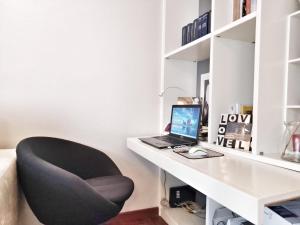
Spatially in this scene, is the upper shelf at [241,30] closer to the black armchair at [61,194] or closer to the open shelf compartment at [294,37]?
the open shelf compartment at [294,37]

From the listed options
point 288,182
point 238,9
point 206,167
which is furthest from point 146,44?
point 288,182

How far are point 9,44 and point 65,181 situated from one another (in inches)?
46.9

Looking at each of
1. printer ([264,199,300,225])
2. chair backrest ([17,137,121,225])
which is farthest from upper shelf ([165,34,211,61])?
chair backrest ([17,137,121,225])

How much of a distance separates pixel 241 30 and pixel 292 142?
69 centimetres

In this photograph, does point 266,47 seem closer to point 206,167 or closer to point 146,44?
point 206,167

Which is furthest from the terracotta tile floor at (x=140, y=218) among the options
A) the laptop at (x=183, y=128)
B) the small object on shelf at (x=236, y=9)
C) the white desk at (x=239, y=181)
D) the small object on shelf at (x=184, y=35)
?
the small object on shelf at (x=236, y=9)

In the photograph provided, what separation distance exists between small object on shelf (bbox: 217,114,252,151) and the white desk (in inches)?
4.3

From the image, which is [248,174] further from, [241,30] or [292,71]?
[241,30]

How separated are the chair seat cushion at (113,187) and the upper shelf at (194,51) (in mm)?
1086

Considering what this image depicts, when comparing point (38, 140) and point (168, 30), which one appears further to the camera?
point (168, 30)

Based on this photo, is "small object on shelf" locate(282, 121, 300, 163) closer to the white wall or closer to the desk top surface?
the desk top surface

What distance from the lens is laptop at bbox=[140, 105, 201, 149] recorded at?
1.54 metres

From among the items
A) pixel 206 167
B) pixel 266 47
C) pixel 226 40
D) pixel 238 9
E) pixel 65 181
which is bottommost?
pixel 65 181

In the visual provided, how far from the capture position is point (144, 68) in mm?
2037
